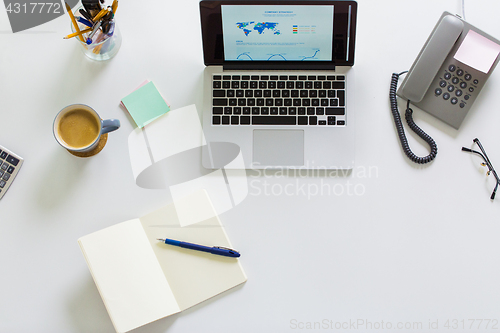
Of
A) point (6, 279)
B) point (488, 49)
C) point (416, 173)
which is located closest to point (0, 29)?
point (6, 279)

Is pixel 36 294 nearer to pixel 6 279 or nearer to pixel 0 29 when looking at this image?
pixel 6 279

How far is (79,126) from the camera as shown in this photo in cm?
94

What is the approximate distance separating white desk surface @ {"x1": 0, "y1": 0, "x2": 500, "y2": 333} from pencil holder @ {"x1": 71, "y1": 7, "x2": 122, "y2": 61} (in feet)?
0.08

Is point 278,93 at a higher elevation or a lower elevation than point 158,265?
higher

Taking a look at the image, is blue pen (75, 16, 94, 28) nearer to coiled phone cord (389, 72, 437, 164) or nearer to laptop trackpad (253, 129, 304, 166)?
laptop trackpad (253, 129, 304, 166)

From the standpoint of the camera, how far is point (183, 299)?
92cm

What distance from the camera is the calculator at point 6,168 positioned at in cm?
96

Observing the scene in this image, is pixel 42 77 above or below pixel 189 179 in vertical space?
above

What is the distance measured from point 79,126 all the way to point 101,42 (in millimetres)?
222

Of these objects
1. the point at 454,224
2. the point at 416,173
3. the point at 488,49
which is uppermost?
the point at 488,49

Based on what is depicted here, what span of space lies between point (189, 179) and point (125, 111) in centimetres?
25
